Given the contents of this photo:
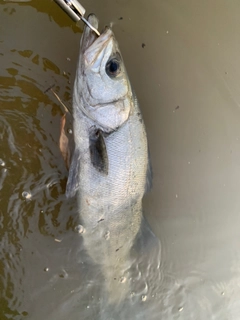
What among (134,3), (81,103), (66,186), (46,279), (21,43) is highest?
(134,3)

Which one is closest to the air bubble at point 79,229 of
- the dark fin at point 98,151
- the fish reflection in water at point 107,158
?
the fish reflection in water at point 107,158

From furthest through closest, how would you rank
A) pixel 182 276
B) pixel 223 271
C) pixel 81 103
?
1. pixel 223 271
2. pixel 182 276
3. pixel 81 103

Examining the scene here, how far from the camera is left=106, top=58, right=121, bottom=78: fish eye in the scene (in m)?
1.39

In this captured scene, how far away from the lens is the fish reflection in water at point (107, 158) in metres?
1.39

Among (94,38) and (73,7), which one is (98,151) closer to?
(94,38)

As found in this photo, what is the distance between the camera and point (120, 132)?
143cm

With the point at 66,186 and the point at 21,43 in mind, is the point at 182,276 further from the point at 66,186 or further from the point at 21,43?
the point at 21,43

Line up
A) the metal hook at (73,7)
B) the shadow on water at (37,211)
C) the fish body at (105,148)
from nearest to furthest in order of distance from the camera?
the metal hook at (73,7)
the fish body at (105,148)
the shadow on water at (37,211)

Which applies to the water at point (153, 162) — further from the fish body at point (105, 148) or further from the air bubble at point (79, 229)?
the fish body at point (105, 148)

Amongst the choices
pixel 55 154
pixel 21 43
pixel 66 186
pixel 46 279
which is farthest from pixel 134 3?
pixel 46 279

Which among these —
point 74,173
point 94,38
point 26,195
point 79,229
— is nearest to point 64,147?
point 74,173

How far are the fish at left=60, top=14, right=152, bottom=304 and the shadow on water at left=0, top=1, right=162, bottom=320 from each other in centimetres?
8

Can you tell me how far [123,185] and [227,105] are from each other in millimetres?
883

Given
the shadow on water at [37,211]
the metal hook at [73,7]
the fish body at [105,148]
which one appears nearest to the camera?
→ the metal hook at [73,7]
